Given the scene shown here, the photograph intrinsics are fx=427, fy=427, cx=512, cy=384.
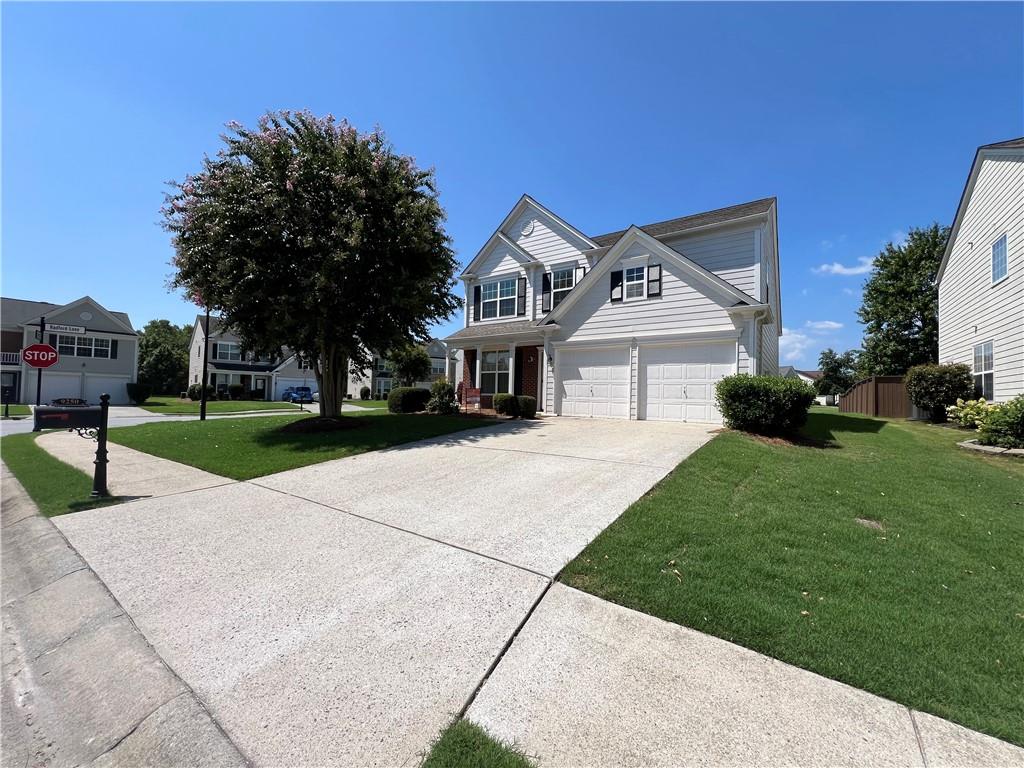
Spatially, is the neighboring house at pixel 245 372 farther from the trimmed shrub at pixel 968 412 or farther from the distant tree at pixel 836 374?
the distant tree at pixel 836 374

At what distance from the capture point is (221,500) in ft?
19.3

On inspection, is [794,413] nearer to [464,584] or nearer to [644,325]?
[644,325]

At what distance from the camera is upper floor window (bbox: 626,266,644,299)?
13.3m

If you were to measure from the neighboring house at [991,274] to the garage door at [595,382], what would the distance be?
9442 millimetres

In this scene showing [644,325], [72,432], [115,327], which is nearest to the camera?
[644,325]

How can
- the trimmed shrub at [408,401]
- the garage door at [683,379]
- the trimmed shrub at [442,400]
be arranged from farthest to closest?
the trimmed shrub at [408,401] → the trimmed shrub at [442,400] → the garage door at [683,379]

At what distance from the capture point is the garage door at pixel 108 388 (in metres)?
32.7

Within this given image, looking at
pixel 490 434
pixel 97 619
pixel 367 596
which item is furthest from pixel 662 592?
pixel 490 434

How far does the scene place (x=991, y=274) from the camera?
487 inches

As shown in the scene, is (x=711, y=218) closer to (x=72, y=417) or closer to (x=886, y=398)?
(x=886, y=398)

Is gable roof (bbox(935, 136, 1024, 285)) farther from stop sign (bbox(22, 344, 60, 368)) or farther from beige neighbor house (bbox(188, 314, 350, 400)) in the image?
beige neighbor house (bbox(188, 314, 350, 400))

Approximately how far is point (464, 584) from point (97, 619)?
107 inches

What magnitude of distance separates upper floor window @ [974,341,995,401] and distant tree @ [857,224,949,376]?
62.9 feet

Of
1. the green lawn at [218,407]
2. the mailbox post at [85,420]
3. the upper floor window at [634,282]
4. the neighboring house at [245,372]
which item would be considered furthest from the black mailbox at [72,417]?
the neighboring house at [245,372]
